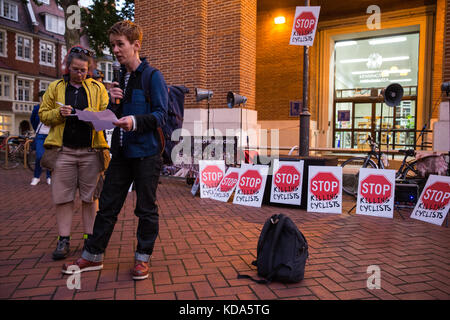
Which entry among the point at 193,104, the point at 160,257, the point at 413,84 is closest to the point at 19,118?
the point at 193,104

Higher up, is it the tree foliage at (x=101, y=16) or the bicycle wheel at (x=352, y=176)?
the tree foliage at (x=101, y=16)

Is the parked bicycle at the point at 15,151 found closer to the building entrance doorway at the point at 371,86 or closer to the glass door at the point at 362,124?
the building entrance doorway at the point at 371,86

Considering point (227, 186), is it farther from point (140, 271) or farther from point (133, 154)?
point (133, 154)

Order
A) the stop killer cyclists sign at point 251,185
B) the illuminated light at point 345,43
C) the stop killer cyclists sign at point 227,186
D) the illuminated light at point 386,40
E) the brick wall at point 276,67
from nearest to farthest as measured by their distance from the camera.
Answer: the stop killer cyclists sign at point 251,185, the stop killer cyclists sign at point 227,186, the brick wall at point 276,67, the illuminated light at point 386,40, the illuminated light at point 345,43

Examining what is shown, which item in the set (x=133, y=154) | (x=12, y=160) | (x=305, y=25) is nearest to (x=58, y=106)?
(x=133, y=154)

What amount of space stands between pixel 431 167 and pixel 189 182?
15.8 ft

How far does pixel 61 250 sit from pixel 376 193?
4436 mm

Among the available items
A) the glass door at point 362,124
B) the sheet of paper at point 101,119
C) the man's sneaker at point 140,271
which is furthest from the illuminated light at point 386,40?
the man's sneaker at point 140,271

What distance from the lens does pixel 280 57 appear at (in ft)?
45.4

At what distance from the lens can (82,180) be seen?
3.18 m

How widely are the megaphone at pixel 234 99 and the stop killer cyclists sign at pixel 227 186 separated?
110 inches

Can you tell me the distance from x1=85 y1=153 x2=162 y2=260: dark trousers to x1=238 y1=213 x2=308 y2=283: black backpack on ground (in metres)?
0.86

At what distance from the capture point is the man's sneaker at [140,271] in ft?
9.13
